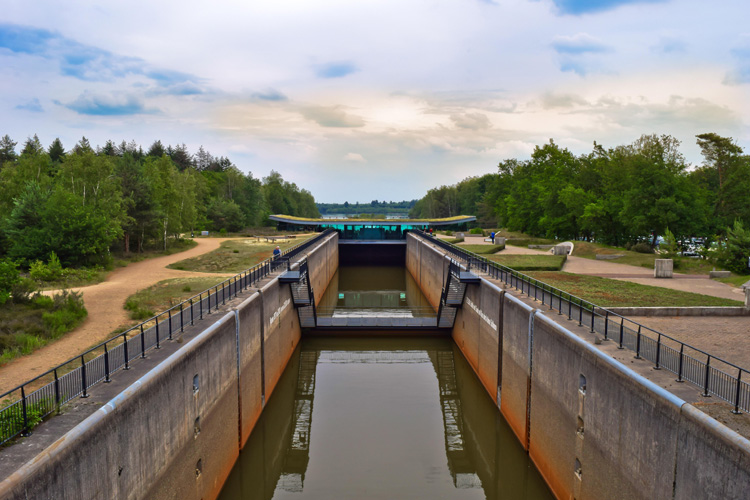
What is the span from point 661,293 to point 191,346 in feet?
76.5

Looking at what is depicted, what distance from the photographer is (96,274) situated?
35375 mm

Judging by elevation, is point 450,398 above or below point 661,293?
below

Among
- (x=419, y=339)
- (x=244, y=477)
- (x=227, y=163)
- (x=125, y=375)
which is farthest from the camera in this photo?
(x=227, y=163)

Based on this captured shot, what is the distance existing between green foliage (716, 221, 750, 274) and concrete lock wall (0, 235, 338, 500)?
30.0m

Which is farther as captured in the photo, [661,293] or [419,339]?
[419,339]

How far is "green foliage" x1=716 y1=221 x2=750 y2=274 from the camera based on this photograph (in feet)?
104

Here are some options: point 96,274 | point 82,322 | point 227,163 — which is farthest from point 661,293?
point 227,163

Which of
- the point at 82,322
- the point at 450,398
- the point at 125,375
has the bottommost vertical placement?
the point at 450,398

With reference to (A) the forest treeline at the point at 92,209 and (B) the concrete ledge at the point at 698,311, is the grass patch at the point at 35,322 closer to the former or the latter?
(A) the forest treeline at the point at 92,209

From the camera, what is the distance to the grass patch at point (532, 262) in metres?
37.1

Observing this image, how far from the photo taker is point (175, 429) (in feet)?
36.9

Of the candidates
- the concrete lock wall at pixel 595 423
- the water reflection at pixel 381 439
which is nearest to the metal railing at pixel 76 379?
the water reflection at pixel 381 439

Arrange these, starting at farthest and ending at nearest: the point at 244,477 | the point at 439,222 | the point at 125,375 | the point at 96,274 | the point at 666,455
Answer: the point at 439,222 < the point at 96,274 < the point at 244,477 < the point at 125,375 < the point at 666,455

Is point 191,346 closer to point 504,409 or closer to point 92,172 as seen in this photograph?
point 504,409
